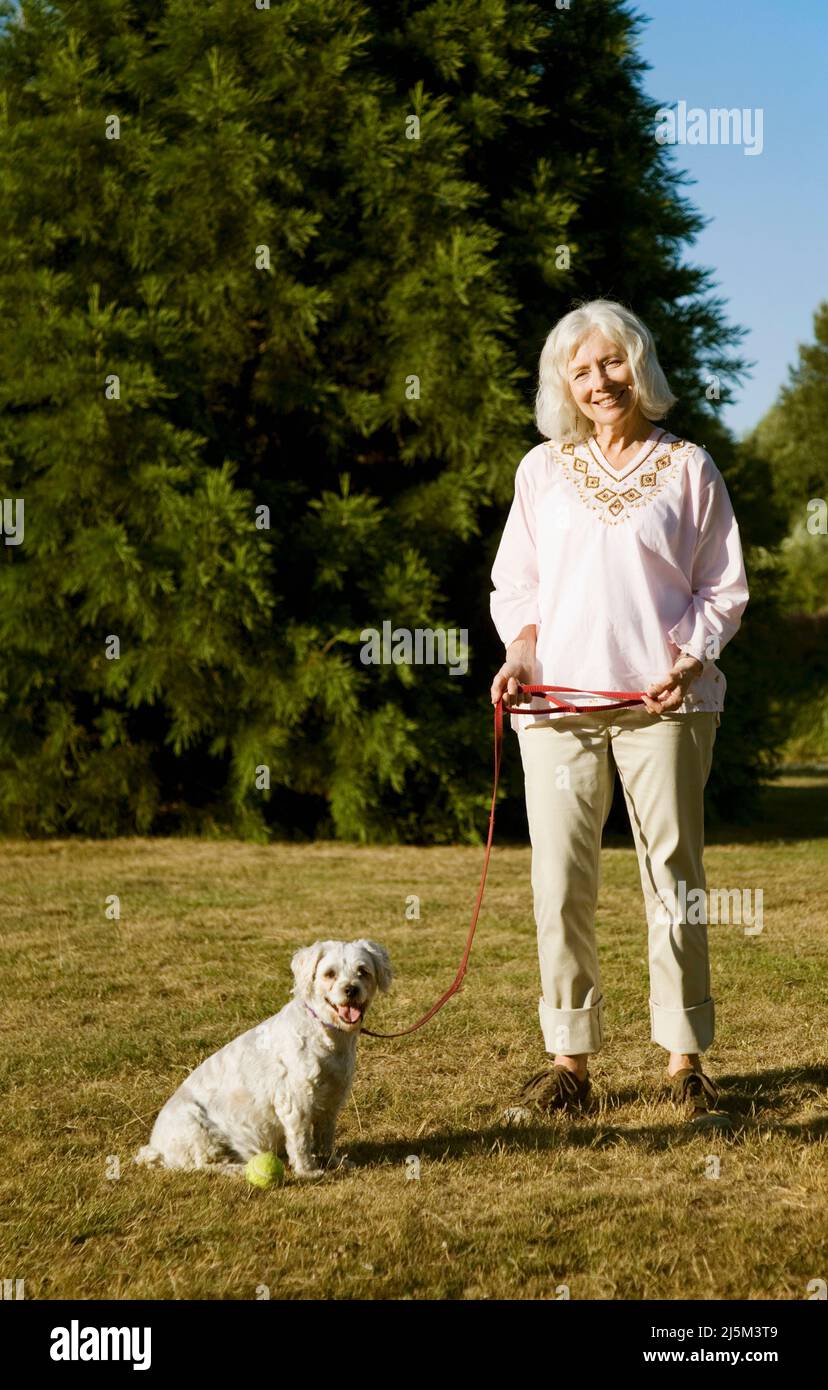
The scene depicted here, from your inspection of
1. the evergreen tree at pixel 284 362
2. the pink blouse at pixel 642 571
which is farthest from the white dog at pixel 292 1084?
the evergreen tree at pixel 284 362

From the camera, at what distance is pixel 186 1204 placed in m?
3.72

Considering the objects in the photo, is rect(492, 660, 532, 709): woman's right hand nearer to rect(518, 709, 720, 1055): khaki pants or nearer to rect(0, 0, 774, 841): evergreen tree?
rect(518, 709, 720, 1055): khaki pants

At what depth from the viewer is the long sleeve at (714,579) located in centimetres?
409

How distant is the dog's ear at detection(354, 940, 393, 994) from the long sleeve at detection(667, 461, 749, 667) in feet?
4.13

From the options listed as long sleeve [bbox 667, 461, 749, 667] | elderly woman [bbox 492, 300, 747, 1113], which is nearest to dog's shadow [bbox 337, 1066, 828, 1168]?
elderly woman [bbox 492, 300, 747, 1113]

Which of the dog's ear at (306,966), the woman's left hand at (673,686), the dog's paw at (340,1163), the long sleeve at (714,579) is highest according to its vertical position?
the long sleeve at (714,579)

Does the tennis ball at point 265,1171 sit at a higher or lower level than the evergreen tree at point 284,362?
lower

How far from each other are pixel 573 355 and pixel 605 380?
0.49 feet

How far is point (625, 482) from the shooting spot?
4.18 m

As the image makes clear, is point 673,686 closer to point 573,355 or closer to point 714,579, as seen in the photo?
point 714,579

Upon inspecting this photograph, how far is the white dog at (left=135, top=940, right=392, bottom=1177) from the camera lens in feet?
13.1

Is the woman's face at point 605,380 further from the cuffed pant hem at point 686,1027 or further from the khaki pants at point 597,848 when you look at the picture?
the cuffed pant hem at point 686,1027
